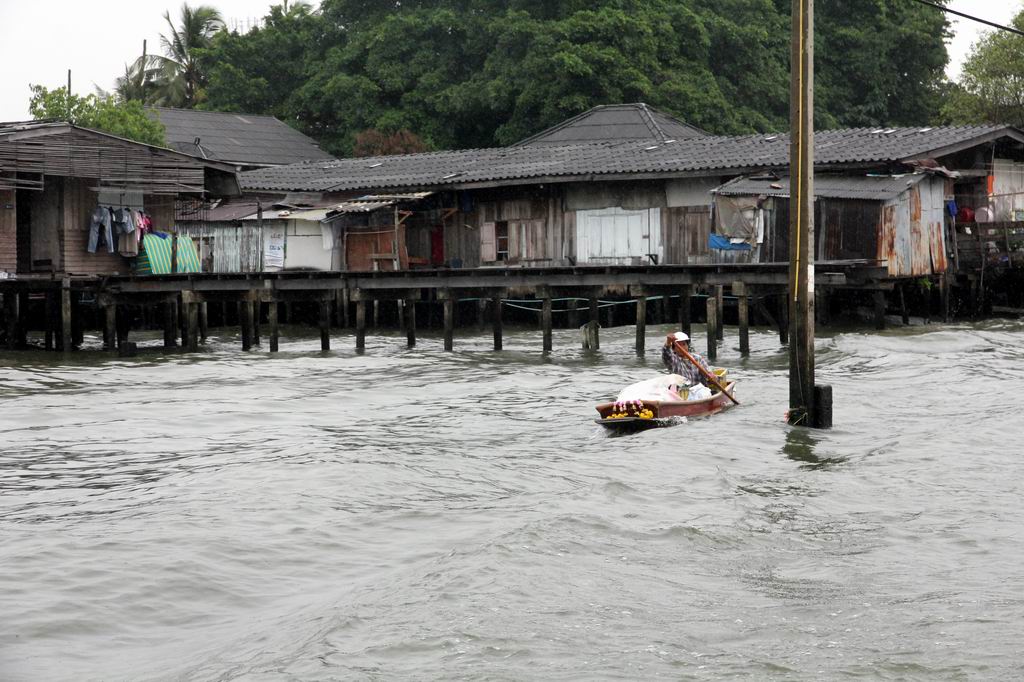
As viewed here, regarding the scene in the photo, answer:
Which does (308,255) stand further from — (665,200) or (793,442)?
(793,442)

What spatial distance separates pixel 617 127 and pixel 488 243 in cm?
647

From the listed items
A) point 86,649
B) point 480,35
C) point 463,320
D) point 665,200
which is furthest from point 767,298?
point 86,649

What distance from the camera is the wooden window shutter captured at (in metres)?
33.2

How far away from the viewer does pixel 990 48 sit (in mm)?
40312

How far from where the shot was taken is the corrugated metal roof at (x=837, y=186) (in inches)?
1032

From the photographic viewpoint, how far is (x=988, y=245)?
94.6 ft

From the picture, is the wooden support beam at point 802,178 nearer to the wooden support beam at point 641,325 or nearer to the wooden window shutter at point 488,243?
the wooden support beam at point 641,325

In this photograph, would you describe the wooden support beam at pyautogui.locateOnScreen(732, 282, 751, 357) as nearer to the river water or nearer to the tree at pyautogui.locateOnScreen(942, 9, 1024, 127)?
the river water

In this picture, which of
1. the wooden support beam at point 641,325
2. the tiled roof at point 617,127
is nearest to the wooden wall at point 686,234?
the tiled roof at point 617,127

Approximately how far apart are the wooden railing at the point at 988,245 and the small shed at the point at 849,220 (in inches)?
35.2

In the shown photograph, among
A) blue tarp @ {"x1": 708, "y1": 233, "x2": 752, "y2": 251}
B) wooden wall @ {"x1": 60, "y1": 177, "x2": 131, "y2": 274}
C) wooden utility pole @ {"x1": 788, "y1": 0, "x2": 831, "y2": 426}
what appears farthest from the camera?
blue tarp @ {"x1": 708, "y1": 233, "x2": 752, "y2": 251}

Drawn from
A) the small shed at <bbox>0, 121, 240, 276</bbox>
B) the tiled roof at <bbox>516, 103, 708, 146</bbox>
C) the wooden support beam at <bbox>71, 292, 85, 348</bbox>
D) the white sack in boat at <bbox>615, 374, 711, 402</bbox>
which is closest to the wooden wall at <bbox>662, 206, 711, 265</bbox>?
the tiled roof at <bbox>516, 103, 708, 146</bbox>

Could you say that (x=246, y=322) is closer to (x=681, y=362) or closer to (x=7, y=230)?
(x=7, y=230)

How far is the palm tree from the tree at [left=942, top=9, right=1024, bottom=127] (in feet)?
101
